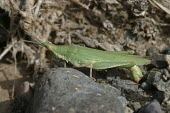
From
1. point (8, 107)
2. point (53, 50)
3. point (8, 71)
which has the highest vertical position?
point (53, 50)

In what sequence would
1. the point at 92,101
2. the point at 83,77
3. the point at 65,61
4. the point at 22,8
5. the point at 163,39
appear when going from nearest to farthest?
the point at 92,101 → the point at 83,77 → the point at 65,61 → the point at 22,8 → the point at 163,39

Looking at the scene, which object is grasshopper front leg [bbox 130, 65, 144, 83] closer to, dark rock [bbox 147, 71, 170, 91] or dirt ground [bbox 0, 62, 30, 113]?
dark rock [bbox 147, 71, 170, 91]

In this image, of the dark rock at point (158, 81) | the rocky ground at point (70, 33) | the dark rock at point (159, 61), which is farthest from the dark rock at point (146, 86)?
the dark rock at point (159, 61)

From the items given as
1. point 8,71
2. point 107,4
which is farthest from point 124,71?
point 8,71

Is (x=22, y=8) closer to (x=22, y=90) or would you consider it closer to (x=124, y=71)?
(x=22, y=90)

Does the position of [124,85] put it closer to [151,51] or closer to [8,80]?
[151,51]

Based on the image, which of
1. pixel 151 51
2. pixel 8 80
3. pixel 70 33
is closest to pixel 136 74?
pixel 151 51

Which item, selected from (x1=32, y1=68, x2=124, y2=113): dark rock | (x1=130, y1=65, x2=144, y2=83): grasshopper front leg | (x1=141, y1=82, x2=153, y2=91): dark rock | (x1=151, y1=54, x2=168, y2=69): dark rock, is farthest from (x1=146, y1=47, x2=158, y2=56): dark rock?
(x1=32, y1=68, x2=124, y2=113): dark rock

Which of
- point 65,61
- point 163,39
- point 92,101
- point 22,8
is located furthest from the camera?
point 163,39
